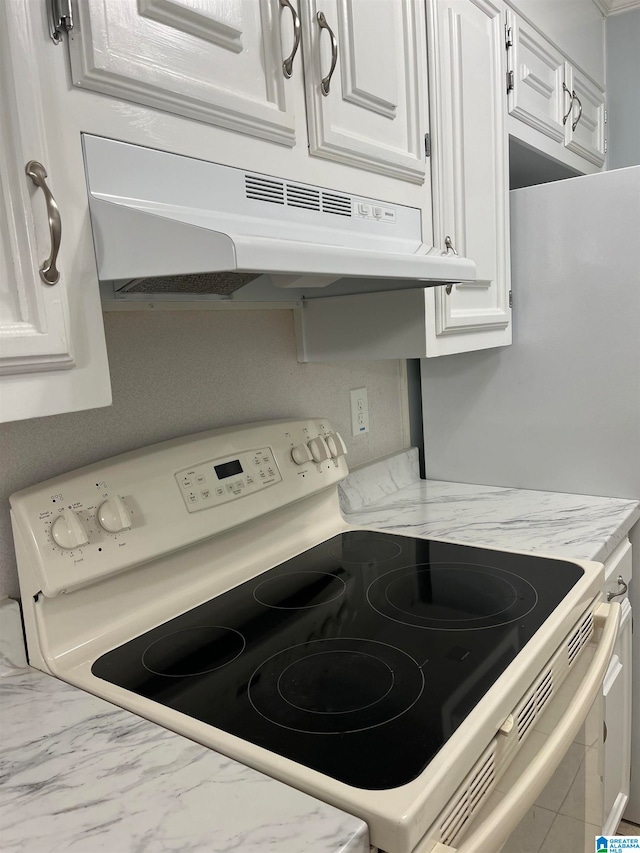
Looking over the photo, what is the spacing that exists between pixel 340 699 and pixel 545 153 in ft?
5.29

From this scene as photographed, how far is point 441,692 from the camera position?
798 mm

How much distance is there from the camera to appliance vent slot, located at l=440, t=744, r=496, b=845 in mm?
667

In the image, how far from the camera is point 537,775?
77 cm

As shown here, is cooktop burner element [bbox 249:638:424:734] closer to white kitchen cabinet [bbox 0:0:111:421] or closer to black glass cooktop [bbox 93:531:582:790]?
black glass cooktop [bbox 93:531:582:790]

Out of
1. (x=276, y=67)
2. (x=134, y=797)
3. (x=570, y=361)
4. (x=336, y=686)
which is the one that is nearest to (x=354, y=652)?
(x=336, y=686)

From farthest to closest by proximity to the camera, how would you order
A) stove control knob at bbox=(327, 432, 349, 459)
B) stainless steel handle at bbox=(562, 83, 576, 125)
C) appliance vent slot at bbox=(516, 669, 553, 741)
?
1. stainless steel handle at bbox=(562, 83, 576, 125)
2. stove control knob at bbox=(327, 432, 349, 459)
3. appliance vent slot at bbox=(516, 669, 553, 741)

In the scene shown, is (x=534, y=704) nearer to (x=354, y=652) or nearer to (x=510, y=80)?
(x=354, y=652)

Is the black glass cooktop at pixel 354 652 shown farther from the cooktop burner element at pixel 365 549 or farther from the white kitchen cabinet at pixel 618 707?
the white kitchen cabinet at pixel 618 707

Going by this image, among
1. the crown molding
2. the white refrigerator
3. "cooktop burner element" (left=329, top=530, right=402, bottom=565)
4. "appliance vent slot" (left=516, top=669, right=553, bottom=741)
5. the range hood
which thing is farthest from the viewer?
the crown molding

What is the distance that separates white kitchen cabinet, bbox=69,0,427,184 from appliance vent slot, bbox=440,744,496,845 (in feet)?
2.77

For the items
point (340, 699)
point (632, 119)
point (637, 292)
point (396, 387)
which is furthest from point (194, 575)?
point (632, 119)

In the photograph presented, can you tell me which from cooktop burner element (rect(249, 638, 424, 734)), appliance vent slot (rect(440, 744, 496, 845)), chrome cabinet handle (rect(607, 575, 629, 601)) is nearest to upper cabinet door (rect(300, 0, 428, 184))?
cooktop burner element (rect(249, 638, 424, 734))

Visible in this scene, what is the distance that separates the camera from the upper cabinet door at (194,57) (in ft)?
2.31

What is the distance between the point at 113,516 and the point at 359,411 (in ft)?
2.88
